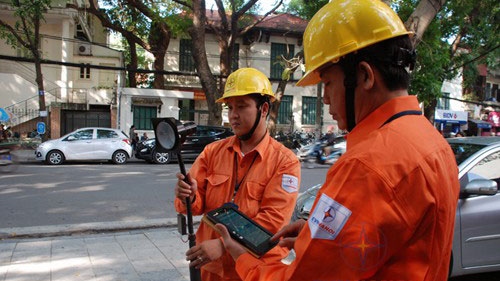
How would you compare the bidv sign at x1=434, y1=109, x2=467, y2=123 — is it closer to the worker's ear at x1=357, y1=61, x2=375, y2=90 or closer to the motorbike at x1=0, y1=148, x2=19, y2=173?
the motorbike at x1=0, y1=148, x2=19, y2=173

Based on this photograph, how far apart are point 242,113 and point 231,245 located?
1022mm

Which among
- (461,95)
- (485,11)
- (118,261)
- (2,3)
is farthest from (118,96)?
(461,95)

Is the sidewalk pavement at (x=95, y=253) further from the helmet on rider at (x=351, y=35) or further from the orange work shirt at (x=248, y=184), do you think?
the helmet on rider at (x=351, y=35)

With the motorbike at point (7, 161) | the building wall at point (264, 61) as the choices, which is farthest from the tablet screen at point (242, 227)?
the building wall at point (264, 61)

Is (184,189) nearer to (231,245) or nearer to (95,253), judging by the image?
(231,245)

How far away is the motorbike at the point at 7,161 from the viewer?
1070 centimetres

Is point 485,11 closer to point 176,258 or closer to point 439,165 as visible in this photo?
point 176,258

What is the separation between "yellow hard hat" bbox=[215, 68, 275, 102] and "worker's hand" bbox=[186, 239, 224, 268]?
0.92 meters

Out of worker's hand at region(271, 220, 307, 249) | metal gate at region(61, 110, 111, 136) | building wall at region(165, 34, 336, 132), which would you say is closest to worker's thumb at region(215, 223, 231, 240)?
worker's hand at region(271, 220, 307, 249)

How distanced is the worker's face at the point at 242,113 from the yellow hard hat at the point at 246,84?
5 cm

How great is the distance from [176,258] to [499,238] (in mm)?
3188

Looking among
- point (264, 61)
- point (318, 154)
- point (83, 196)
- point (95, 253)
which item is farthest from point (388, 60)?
point (264, 61)

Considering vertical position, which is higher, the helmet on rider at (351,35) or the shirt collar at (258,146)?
the helmet on rider at (351,35)

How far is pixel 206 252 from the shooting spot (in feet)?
5.58
